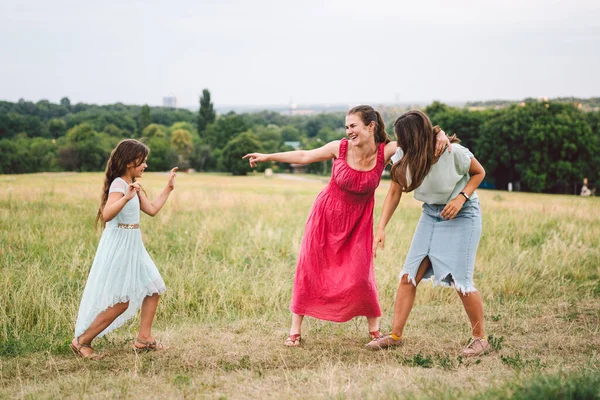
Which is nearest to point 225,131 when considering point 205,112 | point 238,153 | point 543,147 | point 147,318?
point 238,153

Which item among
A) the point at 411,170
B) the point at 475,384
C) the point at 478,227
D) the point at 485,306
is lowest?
the point at 485,306

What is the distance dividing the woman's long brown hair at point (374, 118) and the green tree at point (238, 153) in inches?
2290

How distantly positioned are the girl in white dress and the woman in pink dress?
106 centimetres

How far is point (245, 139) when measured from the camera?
72375 mm

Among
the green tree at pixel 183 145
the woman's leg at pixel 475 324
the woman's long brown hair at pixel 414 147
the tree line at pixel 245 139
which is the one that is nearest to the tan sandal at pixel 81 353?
the tree line at pixel 245 139

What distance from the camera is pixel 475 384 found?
11.8 ft

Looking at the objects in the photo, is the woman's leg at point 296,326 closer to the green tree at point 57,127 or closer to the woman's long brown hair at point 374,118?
the woman's long brown hair at point 374,118

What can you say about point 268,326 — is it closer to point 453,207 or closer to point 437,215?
point 437,215

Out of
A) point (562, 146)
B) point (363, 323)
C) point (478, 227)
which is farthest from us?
point (562, 146)

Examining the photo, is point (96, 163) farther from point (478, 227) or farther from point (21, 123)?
point (478, 227)

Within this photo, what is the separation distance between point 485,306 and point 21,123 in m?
15.6

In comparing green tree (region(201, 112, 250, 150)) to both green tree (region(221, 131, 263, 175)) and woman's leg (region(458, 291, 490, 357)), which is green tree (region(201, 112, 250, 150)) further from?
woman's leg (region(458, 291, 490, 357))

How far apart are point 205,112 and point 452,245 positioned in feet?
342

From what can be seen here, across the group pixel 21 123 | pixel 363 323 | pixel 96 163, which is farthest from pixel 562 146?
pixel 363 323
